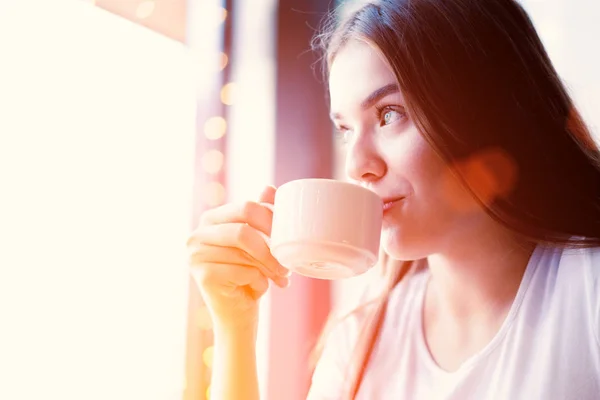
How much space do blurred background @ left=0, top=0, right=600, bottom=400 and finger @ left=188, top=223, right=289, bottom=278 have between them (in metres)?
0.57

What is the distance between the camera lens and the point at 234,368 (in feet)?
3.41

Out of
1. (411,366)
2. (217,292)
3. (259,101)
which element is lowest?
(411,366)

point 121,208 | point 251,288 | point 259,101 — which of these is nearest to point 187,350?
point 121,208

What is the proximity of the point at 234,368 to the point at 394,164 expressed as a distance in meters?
0.49

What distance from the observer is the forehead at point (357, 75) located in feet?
2.98

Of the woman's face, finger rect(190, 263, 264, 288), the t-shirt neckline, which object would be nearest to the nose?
the woman's face

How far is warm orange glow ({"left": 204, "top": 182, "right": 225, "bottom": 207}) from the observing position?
1.65 metres

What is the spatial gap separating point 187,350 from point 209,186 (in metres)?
0.48

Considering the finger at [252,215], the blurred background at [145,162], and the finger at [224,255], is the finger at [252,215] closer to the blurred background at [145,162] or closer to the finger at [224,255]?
the finger at [224,255]

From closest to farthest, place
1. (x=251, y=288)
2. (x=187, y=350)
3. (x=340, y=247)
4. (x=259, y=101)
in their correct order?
(x=340, y=247) → (x=251, y=288) → (x=187, y=350) → (x=259, y=101)

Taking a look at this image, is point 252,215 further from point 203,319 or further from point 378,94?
point 203,319

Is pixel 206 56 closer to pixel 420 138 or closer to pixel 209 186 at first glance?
pixel 209 186

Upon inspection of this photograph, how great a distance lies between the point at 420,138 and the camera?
905 millimetres

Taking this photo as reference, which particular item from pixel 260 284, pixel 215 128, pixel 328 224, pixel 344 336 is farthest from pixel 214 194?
pixel 328 224
